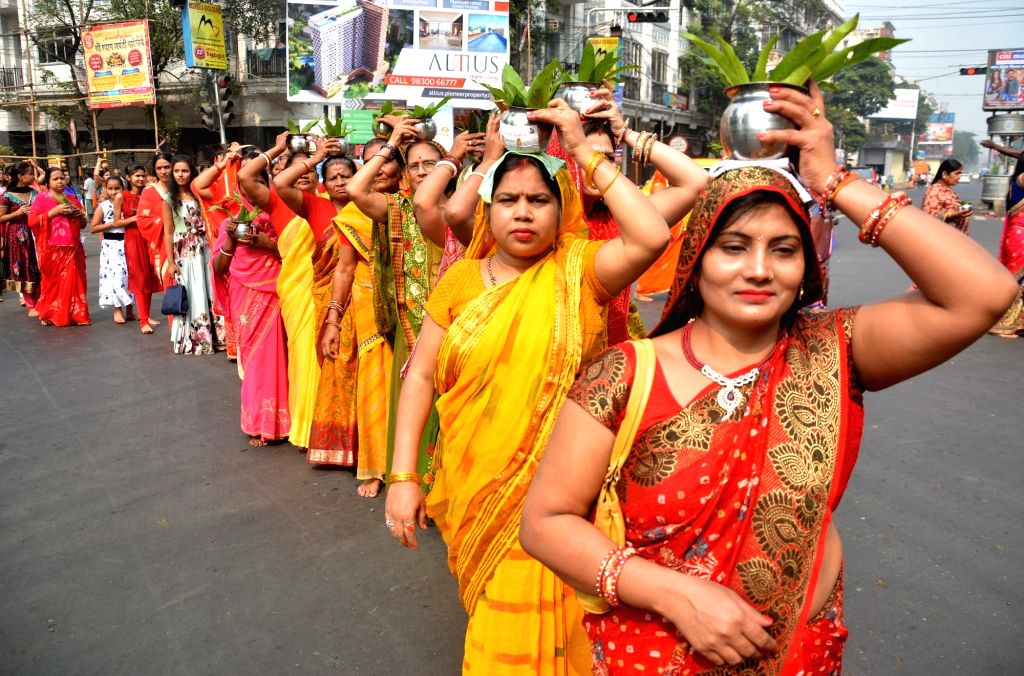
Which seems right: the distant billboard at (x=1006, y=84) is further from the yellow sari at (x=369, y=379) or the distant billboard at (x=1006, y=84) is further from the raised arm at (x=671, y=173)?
the raised arm at (x=671, y=173)

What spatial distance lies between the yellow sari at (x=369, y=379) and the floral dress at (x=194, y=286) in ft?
15.3

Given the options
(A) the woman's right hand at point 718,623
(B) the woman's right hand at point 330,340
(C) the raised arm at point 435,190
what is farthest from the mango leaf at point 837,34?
(B) the woman's right hand at point 330,340

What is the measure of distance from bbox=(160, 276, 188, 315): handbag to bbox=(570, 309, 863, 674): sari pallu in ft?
27.1

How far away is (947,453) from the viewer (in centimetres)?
552

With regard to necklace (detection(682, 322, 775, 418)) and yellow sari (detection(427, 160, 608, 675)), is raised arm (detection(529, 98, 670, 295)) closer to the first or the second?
yellow sari (detection(427, 160, 608, 675))

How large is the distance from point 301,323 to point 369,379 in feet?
3.41

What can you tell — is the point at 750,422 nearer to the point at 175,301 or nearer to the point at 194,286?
the point at 175,301

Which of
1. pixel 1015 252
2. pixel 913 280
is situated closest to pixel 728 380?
pixel 913 280

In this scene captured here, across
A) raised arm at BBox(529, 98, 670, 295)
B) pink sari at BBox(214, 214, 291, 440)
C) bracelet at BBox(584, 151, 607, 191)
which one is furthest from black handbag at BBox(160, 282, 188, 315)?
bracelet at BBox(584, 151, 607, 191)

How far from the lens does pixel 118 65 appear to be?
2691cm

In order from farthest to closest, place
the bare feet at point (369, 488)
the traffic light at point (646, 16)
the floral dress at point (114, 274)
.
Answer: the traffic light at point (646, 16), the floral dress at point (114, 274), the bare feet at point (369, 488)

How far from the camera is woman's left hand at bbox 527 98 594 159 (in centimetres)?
229

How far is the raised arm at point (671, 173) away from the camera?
2455 millimetres

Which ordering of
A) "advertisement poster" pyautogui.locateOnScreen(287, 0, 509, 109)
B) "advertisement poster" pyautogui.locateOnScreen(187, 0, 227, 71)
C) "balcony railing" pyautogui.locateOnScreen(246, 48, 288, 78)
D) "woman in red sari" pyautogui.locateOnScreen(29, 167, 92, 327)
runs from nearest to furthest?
"woman in red sari" pyautogui.locateOnScreen(29, 167, 92, 327) < "advertisement poster" pyautogui.locateOnScreen(287, 0, 509, 109) < "advertisement poster" pyautogui.locateOnScreen(187, 0, 227, 71) < "balcony railing" pyautogui.locateOnScreen(246, 48, 288, 78)
